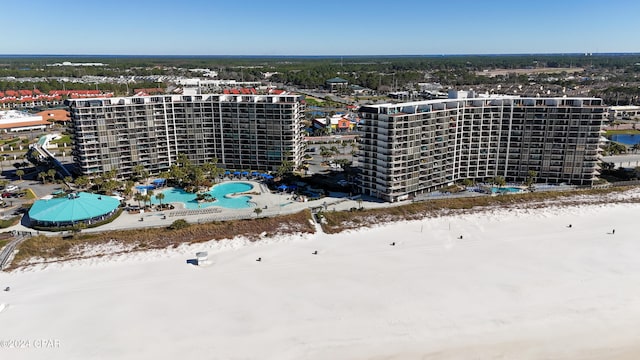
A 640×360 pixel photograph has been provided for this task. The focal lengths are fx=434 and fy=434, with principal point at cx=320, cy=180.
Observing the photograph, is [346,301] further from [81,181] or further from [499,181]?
[81,181]

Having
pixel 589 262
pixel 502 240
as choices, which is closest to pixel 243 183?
pixel 502 240

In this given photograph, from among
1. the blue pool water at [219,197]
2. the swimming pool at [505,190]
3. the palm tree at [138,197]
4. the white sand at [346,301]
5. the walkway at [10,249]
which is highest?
the palm tree at [138,197]

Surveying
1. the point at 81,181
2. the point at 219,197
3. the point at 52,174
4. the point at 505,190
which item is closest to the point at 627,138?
the point at 505,190

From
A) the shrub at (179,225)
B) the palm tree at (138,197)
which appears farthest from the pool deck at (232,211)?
the palm tree at (138,197)

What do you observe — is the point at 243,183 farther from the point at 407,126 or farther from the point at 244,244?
the point at 407,126

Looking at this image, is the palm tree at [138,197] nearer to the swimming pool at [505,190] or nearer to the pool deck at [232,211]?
the pool deck at [232,211]

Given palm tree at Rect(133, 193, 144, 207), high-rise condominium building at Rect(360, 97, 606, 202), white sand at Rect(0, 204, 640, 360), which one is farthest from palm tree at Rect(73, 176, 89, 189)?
high-rise condominium building at Rect(360, 97, 606, 202)
